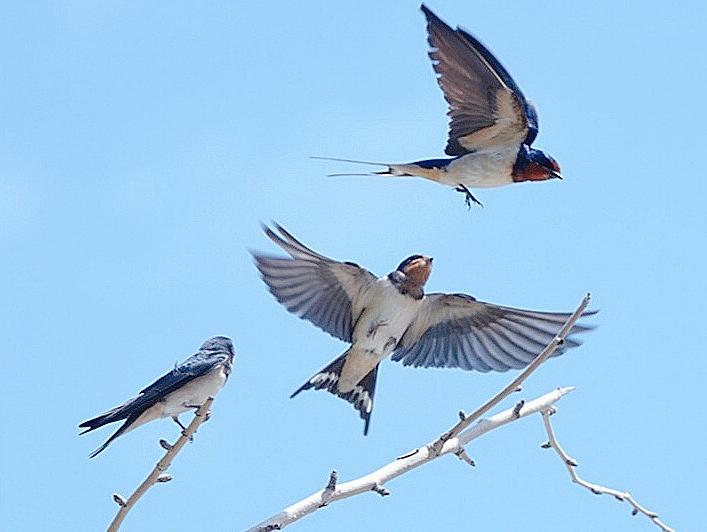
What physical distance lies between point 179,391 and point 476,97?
1.65 metres

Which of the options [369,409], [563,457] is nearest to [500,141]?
[369,409]

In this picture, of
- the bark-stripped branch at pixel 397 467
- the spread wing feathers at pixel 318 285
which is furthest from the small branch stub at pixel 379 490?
the spread wing feathers at pixel 318 285

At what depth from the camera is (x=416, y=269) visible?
210 inches

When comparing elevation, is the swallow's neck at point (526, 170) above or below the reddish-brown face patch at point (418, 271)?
above

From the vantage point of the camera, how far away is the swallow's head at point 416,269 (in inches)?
210

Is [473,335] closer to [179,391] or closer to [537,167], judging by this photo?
[537,167]

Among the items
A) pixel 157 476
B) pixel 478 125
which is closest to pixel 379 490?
pixel 157 476

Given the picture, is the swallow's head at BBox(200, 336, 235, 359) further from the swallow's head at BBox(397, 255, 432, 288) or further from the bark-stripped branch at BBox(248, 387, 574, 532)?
the bark-stripped branch at BBox(248, 387, 574, 532)

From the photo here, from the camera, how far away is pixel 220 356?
16.6ft

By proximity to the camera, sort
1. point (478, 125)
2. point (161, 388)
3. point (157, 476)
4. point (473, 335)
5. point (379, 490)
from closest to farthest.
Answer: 1. point (157, 476)
2. point (379, 490)
3. point (161, 388)
4. point (478, 125)
5. point (473, 335)

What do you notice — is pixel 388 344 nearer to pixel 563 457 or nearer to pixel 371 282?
pixel 371 282

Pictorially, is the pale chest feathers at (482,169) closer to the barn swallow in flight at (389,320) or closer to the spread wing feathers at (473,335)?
the barn swallow in flight at (389,320)

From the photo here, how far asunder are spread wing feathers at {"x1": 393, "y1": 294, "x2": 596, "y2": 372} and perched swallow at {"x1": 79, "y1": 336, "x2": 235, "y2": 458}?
2.61ft

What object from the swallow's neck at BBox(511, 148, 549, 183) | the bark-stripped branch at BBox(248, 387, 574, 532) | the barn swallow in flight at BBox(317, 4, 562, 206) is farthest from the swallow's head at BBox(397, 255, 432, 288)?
the bark-stripped branch at BBox(248, 387, 574, 532)
